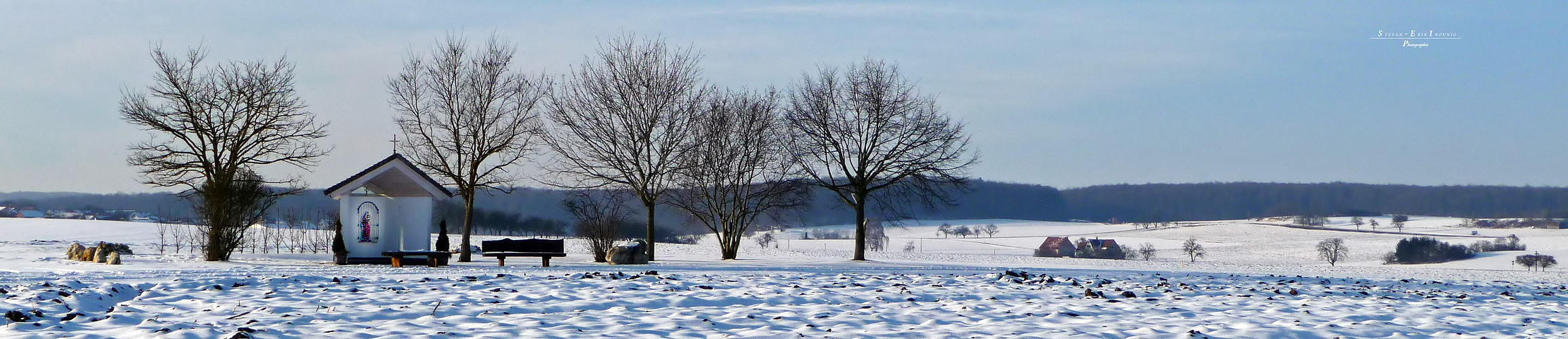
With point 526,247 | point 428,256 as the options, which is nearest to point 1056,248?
point 526,247

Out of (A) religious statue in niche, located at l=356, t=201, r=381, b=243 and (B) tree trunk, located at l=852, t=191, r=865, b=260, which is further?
(B) tree trunk, located at l=852, t=191, r=865, b=260

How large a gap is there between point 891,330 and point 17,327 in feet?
19.5

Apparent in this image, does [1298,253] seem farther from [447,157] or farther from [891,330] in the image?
[891,330]

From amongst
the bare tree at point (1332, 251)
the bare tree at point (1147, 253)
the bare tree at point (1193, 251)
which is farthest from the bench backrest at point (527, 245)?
the bare tree at point (1332, 251)

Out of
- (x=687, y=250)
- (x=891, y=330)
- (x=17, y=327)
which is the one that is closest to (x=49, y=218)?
(x=687, y=250)

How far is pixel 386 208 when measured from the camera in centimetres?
2167

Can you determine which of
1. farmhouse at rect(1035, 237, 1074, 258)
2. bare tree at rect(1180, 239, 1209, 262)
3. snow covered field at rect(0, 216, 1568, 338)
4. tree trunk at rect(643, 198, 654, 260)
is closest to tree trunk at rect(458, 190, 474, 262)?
tree trunk at rect(643, 198, 654, 260)

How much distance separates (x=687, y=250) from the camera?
30.6 m

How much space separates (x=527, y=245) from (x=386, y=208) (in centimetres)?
472

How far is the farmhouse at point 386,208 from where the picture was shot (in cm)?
2062

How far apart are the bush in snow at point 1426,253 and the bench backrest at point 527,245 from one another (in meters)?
53.3

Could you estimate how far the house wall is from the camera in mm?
21141

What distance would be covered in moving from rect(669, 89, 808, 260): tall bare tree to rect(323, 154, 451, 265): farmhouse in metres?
6.88

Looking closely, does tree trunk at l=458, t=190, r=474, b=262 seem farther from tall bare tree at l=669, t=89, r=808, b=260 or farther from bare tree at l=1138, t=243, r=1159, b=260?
bare tree at l=1138, t=243, r=1159, b=260
